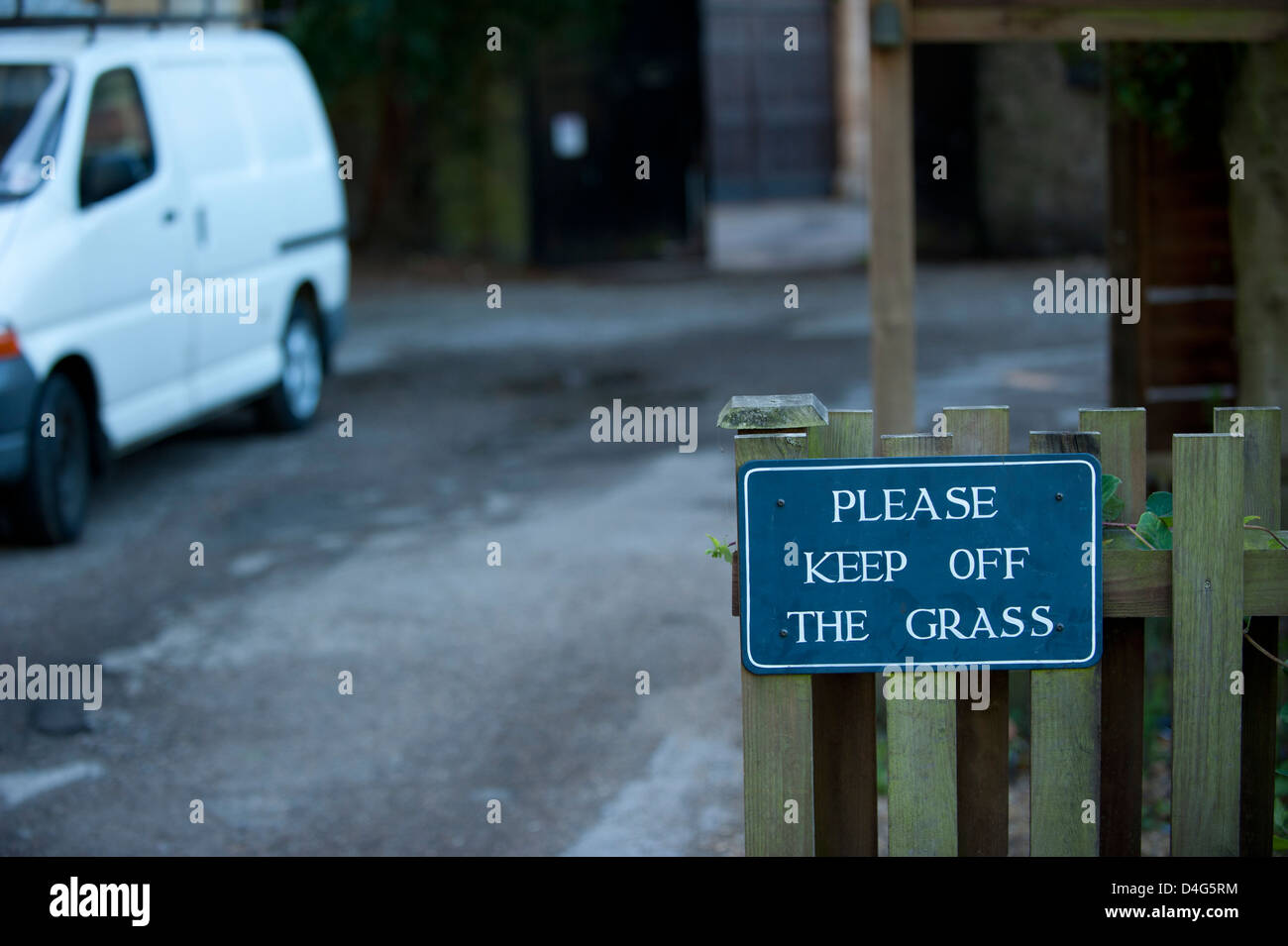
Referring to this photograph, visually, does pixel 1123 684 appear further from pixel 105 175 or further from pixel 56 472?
pixel 105 175

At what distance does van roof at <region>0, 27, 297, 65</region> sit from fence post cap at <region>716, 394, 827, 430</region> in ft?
18.8

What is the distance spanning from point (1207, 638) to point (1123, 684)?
17 centimetres

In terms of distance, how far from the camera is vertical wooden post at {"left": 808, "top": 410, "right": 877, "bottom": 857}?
9.36 feet

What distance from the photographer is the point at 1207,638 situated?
2.81 meters

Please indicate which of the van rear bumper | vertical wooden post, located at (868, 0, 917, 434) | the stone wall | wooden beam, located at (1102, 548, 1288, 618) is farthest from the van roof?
the stone wall

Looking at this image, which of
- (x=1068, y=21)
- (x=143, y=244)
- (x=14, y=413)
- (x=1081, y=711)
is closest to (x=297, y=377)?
(x=143, y=244)

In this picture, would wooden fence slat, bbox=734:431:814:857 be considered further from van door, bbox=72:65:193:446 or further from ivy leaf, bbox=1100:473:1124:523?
van door, bbox=72:65:193:446

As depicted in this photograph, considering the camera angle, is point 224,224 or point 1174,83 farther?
point 224,224

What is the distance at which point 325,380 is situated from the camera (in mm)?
11359

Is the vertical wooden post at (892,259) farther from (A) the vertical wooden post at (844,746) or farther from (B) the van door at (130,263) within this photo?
(B) the van door at (130,263)

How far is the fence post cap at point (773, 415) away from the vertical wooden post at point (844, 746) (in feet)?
0.09

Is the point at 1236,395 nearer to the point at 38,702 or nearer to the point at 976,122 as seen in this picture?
the point at 38,702

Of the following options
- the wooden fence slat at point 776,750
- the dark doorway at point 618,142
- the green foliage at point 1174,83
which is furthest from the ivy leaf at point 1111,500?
the dark doorway at point 618,142
